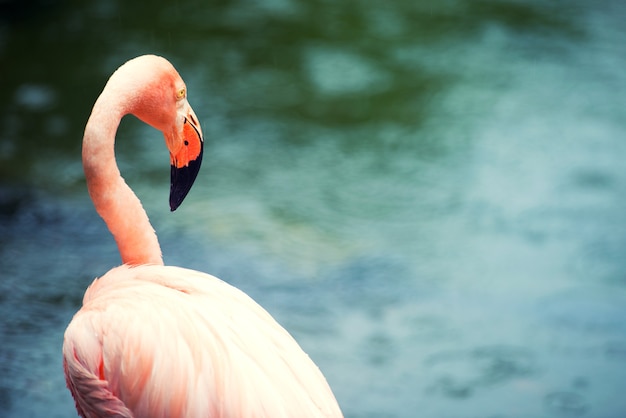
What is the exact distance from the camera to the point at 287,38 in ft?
18.2

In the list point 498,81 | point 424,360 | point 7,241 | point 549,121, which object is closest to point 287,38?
point 498,81

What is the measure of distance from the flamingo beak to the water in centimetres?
105

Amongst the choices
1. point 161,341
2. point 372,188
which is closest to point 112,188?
point 161,341

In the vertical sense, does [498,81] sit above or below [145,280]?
above

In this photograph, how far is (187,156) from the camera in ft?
8.65

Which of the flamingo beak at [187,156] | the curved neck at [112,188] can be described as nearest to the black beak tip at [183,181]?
the flamingo beak at [187,156]

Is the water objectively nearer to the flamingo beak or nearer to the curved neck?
the curved neck

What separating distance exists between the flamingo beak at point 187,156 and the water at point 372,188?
3.43 feet

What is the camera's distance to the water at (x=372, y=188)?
3.49 metres

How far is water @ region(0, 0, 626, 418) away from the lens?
3.49 m

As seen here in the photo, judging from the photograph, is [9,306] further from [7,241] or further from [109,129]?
[109,129]

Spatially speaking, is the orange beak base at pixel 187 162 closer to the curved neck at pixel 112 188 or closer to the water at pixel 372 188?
the curved neck at pixel 112 188

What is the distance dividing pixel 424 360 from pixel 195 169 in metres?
1.29

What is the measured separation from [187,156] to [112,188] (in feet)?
0.80
